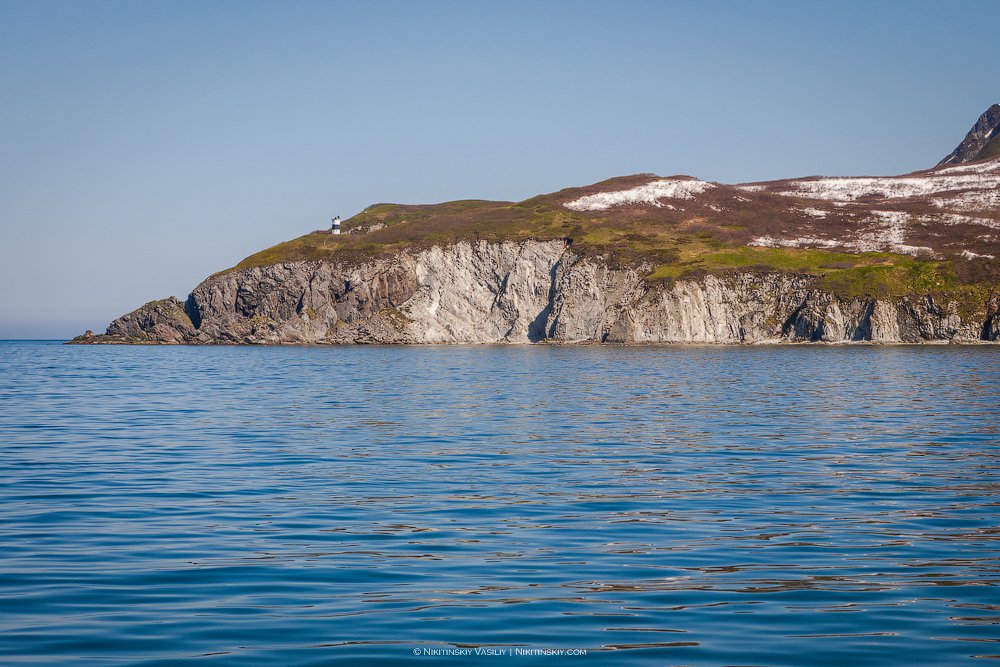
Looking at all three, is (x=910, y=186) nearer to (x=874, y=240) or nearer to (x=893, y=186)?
(x=893, y=186)

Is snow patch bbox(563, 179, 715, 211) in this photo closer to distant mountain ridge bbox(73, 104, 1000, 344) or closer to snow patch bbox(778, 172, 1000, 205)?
distant mountain ridge bbox(73, 104, 1000, 344)

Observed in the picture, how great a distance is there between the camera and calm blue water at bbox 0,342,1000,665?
9.98 metres

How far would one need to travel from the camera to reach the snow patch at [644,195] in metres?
182

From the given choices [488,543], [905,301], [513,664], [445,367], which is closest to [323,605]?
[513,664]

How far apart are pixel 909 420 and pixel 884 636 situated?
25.9m

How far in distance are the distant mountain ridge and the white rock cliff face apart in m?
0.24

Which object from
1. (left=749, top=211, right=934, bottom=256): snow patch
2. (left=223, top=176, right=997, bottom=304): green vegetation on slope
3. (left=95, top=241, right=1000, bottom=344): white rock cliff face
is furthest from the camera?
(left=749, top=211, right=934, bottom=256): snow patch

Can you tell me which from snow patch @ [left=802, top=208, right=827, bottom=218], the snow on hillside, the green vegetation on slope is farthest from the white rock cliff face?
the snow on hillside

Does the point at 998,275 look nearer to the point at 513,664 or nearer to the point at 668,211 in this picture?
the point at 668,211

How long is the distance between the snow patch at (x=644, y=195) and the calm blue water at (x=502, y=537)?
149m

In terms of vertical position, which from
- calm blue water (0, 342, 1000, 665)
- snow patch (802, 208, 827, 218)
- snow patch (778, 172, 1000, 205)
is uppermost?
snow patch (778, 172, 1000, 205)

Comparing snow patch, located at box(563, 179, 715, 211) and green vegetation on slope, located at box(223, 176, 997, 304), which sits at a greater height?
snow patch, located at box(563, 179, 715, 211)

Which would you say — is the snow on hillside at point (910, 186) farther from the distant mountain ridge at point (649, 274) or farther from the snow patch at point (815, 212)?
the snow patch at point (815, 212)

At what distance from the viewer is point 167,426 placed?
32562 mm
